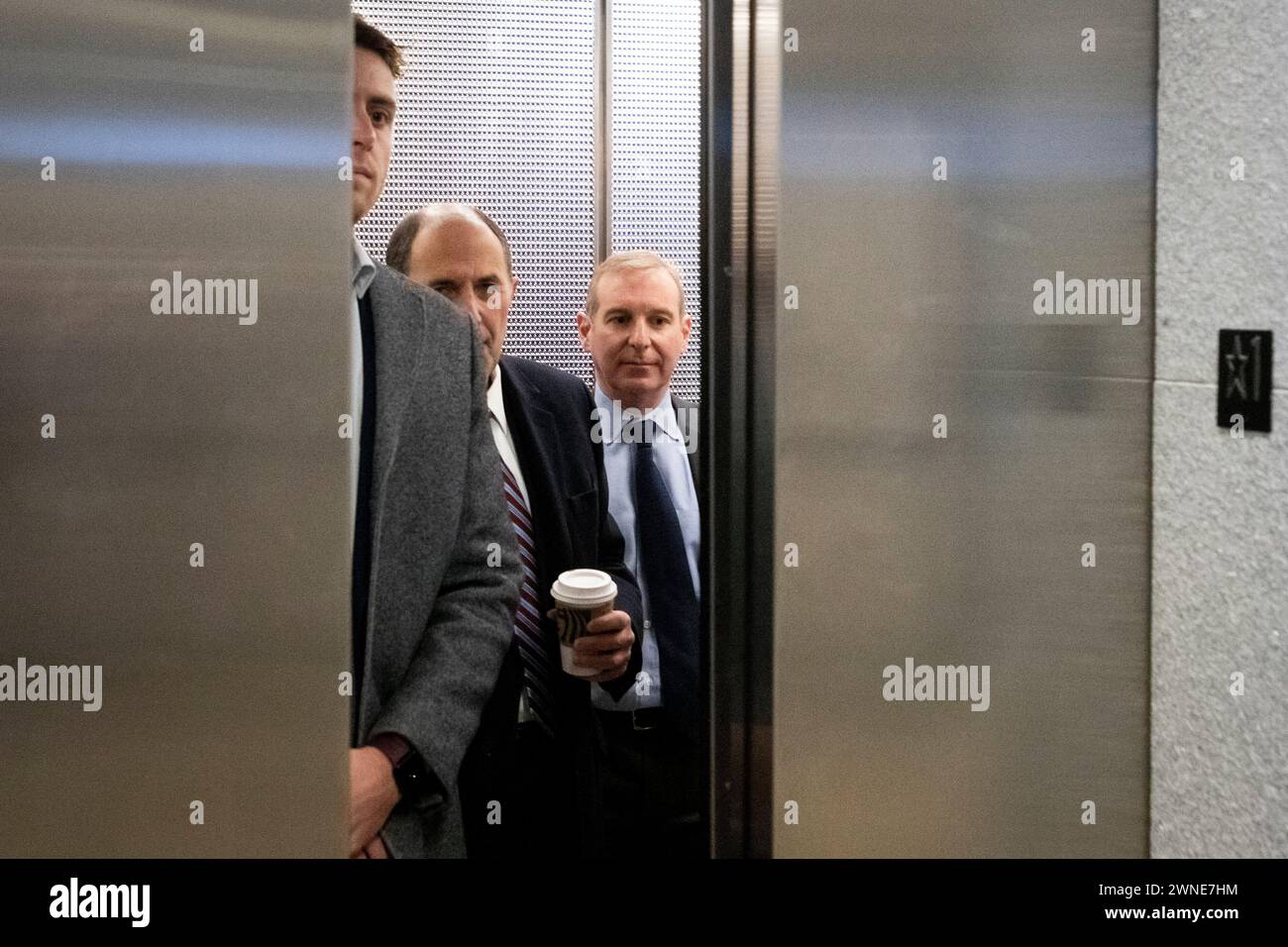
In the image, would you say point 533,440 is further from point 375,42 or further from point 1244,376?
point 1244,376

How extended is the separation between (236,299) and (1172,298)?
1.38 metres

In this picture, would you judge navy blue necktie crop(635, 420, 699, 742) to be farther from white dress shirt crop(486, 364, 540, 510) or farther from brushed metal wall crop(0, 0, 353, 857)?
brushed metal wall crop(0, 0, 353, 857)

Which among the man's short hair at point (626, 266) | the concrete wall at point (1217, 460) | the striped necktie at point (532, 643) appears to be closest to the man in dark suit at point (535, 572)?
the striped necktie at point (532, 643)

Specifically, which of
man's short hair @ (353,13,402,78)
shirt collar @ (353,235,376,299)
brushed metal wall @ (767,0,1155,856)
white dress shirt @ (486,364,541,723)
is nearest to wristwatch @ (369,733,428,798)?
white dress shirt @ (486,364,541,723)

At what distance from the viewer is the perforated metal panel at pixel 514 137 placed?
6.11 feet

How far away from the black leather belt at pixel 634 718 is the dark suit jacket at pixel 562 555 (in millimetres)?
23

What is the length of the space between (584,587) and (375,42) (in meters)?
0.88

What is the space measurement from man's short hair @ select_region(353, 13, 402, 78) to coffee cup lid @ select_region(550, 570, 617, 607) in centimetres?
82

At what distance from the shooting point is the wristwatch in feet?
6.00

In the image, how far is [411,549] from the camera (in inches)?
73.3

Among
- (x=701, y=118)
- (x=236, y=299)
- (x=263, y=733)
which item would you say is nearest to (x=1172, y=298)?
(x=701, y=118)

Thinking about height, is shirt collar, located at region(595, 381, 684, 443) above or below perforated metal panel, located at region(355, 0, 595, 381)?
below

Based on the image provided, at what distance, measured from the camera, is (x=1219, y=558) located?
69.4 inches
